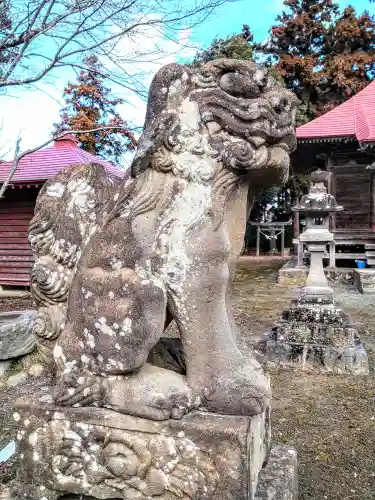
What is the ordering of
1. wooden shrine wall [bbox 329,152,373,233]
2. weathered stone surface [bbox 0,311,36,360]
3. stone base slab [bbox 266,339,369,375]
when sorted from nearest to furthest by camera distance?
weathered stone surface [bbox 0,311,36,360] < stone base slab [bbox 266,339,369,375] < wooden shrine wall [bbox 329,152,373,233]

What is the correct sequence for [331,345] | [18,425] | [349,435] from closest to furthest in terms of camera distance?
[18,425] → [349,435] → [331,345]

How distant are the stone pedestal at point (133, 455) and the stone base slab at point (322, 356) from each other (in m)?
3.03

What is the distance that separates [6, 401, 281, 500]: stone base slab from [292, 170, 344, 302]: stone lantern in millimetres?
3926

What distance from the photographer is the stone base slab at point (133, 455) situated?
1.45 metres

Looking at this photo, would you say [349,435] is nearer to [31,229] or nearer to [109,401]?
[109,401]

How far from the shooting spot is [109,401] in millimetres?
1555

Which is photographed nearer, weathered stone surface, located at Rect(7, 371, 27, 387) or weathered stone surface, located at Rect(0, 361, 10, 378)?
weathered stone surface, located at Rect(7, 371, 27, 387)

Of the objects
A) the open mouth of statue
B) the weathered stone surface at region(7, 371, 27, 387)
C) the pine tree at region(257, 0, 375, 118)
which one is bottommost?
the weathered stone surface at region(7, 371, 27, 387)

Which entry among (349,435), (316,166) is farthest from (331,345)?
(316,166)

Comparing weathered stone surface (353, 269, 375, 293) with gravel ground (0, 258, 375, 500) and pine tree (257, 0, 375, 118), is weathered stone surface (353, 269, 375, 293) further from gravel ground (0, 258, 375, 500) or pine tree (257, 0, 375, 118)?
pine tree (257, 0, 375, 118)

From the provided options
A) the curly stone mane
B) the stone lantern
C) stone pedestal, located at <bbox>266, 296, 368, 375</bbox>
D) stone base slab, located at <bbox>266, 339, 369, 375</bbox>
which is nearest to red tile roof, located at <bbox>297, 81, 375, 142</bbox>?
the stone lantern

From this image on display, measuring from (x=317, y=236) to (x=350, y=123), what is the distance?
6509 mm

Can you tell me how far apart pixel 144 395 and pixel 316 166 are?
13.6 meters

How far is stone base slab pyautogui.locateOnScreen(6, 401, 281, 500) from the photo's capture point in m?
1.45
